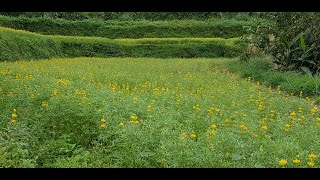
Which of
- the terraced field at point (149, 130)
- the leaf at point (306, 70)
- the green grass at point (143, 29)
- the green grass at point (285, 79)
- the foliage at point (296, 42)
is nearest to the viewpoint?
the terraced field at point (149, 130)

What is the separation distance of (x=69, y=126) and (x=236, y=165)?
234 centimetres

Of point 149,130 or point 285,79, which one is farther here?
point 285,79

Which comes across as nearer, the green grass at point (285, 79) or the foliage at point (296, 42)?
the green grass at point (285, 79)

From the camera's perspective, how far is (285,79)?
875 centimetres

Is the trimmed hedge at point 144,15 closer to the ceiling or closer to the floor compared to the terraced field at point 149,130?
closer to the floor

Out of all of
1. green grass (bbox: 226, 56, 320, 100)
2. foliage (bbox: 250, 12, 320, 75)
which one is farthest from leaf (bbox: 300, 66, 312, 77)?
green grass (bbox: 226, 56, 320, 100)

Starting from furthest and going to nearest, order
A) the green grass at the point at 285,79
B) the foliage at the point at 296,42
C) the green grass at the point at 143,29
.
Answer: the green grass at the point at 143,29 → the foliage at the point at 296,42 → the green grass at the point at 285,79

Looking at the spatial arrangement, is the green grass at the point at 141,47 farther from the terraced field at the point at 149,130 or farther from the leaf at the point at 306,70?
the terraced field at the point at 149,130

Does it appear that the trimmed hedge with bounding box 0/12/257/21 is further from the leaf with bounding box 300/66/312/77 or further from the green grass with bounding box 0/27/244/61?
the leaf with bounding box 300/66/312/77

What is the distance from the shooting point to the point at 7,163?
3.15 metres

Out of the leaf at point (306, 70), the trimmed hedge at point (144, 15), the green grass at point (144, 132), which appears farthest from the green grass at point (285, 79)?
the trimmed hedge at point (144, 15)

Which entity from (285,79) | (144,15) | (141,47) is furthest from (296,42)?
(144,15)

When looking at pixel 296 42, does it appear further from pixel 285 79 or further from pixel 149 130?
pixel 149 130

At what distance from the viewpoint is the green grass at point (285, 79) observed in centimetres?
761
